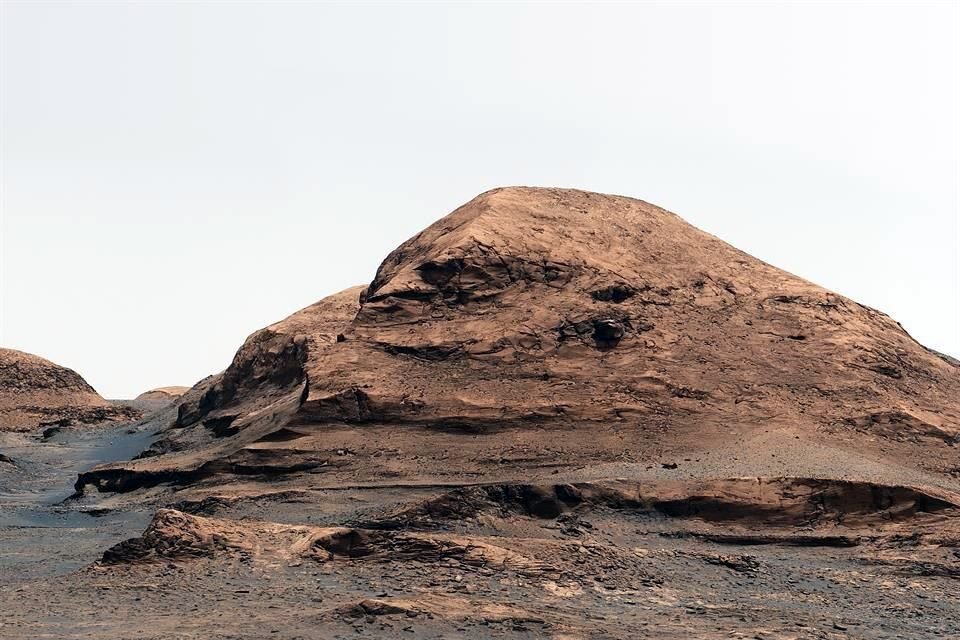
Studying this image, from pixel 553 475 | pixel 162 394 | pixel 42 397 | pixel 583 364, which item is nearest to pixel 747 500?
pixel 553 475

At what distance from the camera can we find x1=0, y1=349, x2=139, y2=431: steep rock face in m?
67.6

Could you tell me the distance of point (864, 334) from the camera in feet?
122

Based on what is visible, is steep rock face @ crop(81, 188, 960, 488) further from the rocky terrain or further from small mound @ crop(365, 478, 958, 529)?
small mound @ crop(365, 478, 958, 529)

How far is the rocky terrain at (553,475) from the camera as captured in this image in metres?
21.0

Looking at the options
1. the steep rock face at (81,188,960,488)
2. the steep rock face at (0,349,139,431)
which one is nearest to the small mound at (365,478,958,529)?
the steep rock face at (81,188,960,488)

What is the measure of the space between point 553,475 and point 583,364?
5411 mm

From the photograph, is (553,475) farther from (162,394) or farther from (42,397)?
(162,394)

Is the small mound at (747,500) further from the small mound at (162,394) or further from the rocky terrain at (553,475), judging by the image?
the small mound at (162,394)

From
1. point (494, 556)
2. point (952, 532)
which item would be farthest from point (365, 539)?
point (952, 532)

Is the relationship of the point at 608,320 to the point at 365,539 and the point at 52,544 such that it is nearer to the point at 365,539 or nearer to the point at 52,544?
the point at 365,539

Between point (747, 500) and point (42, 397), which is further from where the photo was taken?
point (42, 397)

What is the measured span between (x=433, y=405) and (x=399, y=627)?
14683 millimetres

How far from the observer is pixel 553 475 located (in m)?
30.1

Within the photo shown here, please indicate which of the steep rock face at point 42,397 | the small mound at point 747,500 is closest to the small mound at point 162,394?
the steep rock face at point 42,397
